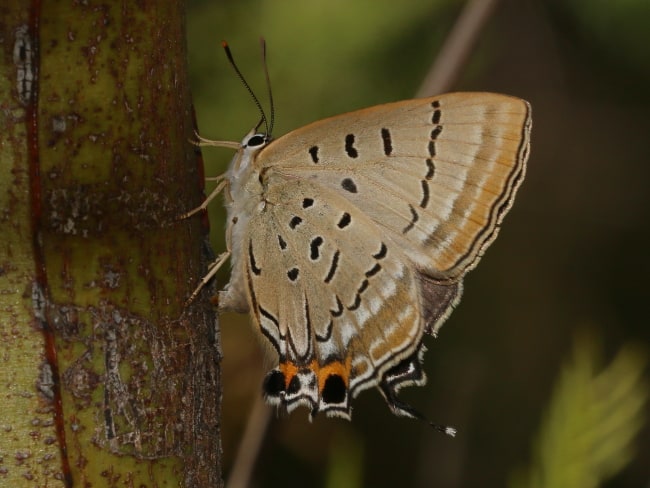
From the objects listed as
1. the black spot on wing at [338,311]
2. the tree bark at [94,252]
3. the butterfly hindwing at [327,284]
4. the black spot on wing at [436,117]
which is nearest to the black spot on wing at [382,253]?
the butterfly hindwing at [327,284]

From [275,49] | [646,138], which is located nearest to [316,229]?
[275,49]

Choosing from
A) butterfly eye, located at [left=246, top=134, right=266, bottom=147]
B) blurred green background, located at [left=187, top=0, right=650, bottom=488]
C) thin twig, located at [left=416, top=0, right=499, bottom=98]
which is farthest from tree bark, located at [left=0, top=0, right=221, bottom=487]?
thin twig, located at [left=416, top=0, right=499, bottom=98]

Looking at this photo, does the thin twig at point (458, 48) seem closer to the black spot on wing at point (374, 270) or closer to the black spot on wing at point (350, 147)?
the black spot on wing at point (350, 147)

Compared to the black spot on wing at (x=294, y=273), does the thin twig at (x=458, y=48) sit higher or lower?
higher

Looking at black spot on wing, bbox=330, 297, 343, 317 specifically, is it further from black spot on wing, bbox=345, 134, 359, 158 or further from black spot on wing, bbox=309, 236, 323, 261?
black spot on wing, bbox=345, 134, 359, 158

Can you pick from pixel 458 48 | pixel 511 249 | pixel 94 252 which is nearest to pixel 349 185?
pixel 458 48

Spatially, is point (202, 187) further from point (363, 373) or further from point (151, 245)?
point (363, 373)
